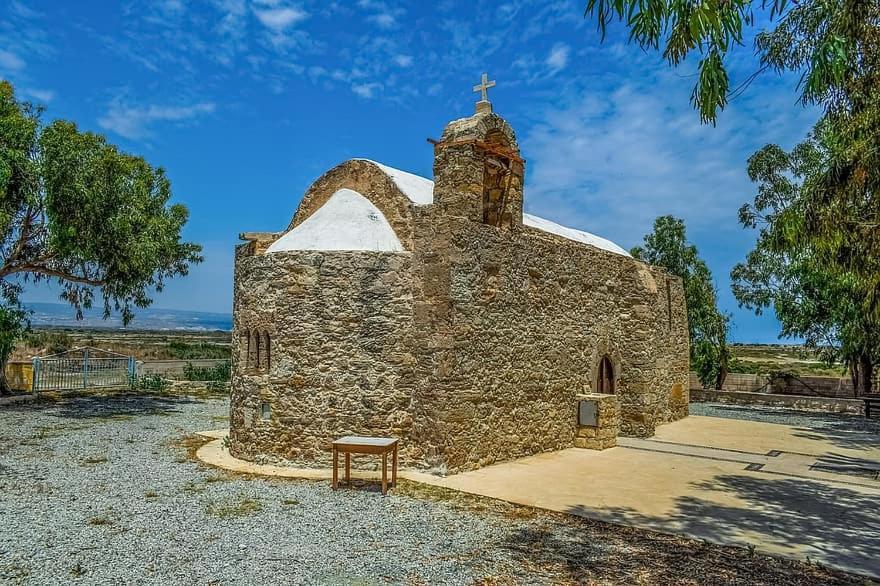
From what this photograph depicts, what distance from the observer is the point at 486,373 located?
10.3 m

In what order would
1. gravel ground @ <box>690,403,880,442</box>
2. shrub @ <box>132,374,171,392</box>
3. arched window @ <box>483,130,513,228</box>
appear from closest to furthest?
arched window @ <box>483,130,513,228</box> < gravel ground @ <box>690,403,880,442</box> < shrub @ <box>132,374,171,392</box>

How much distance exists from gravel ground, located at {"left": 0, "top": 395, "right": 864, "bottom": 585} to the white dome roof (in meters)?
3.92

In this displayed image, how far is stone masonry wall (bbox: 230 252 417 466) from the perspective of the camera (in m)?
9.84

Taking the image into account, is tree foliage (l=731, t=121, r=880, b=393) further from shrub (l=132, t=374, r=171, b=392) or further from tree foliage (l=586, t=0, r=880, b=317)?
shrub (l=132, t=374, r=171, b=392)

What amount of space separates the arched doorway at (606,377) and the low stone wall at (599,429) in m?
1.24

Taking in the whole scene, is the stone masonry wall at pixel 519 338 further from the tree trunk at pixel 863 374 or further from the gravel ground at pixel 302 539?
the tree trunk at pixel 863 374

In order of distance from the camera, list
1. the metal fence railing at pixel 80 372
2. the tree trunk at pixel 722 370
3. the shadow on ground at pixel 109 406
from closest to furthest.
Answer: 1. the shadow on ground at pixel 109 406
2. the metal fence railing at pixel 80 372
3. the tree trunk at pixel 722 370

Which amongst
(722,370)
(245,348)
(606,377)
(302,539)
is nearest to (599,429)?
(606,377)

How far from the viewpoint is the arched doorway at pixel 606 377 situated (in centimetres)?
1391

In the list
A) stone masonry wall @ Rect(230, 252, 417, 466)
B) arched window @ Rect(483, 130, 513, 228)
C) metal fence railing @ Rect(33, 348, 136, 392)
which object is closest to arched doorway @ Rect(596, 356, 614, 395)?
arched window @ Rect(483, 130, 513, 228)

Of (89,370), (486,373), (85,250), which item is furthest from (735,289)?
(89,370)

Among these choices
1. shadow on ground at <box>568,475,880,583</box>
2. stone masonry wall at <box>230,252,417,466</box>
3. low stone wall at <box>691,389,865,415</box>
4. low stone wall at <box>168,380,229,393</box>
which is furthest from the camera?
low stone wall at <box>168,380,229,393</box>

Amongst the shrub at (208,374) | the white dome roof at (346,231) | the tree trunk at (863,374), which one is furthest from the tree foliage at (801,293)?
the shrub at (208,374)

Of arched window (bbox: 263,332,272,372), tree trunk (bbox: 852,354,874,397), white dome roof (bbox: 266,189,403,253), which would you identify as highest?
white dome roof (bbox: 266,189,403,253)
